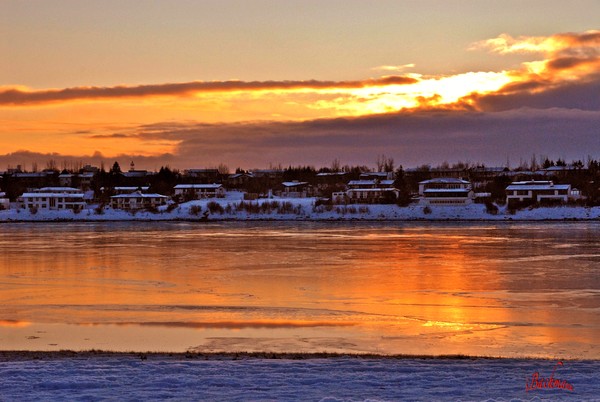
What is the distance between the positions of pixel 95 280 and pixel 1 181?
102m

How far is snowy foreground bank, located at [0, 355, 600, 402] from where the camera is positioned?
27.5 feet

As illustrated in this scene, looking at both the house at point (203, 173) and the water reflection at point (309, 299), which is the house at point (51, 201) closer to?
the house at point (203, 173)

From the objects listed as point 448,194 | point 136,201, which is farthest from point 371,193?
point 136,201

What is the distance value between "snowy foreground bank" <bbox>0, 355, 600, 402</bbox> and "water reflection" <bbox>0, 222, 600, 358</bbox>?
196 centimetres

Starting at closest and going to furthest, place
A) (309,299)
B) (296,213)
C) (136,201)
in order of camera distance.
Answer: (309,299), (296,213), (136,201)

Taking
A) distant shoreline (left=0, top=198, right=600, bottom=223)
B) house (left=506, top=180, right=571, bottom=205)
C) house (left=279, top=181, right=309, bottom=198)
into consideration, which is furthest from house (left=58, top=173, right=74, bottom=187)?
house (left=506, top=180, right=571, bottom=205)

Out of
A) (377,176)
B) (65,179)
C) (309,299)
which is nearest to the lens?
(309,299)

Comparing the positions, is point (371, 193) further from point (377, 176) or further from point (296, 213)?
point (377, 176)

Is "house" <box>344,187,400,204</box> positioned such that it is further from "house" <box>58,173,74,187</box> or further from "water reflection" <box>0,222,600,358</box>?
"house" <box>58,173,74,187</box>

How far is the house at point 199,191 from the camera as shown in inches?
3944

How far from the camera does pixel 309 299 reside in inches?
716
